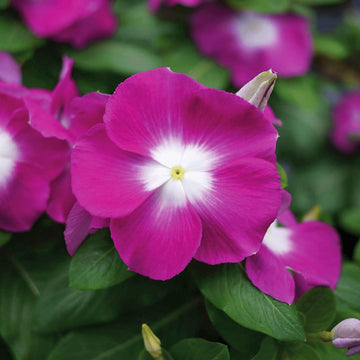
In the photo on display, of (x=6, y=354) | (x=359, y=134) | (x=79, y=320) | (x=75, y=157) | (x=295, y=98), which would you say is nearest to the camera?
(x=75, y=157)

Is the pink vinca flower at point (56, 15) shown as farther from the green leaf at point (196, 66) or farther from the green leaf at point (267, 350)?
the green leaf at point (267, 350)

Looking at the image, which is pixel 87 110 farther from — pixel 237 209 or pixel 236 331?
pixel 236 331

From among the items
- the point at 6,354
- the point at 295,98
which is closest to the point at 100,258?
the point at 6,354

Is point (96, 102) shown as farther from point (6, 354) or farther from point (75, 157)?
point (6, 354)

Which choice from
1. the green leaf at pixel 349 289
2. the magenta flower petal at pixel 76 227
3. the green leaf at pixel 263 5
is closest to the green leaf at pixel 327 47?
the green leaf at pixel 263 5

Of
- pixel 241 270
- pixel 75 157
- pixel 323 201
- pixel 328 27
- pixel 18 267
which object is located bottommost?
pixel 323 201

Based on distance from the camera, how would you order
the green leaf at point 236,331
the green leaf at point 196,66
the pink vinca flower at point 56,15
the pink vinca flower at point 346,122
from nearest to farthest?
the green leaf at point 236,331 → the pink vinca flower at point 56,15 → the green leaf at point 196,66 → the pink vinca flower at point 346,122
